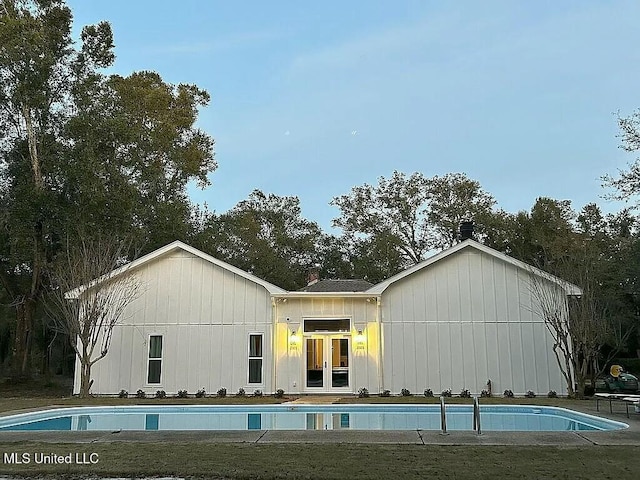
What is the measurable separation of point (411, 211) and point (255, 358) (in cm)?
2219

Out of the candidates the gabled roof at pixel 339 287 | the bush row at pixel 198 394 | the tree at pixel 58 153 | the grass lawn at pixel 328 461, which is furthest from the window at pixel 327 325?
the grass lawn at pixel 328 461

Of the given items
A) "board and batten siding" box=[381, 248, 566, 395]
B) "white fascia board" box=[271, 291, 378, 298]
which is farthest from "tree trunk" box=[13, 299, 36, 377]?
"board and batten siding" box=[381, 248, 566, 395]

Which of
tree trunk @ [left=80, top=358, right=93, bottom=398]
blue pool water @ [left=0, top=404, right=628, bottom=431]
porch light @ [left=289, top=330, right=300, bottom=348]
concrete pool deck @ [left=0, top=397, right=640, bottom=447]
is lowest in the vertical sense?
blue pool water @ [left=0, top=404, right=628, bottom=431]

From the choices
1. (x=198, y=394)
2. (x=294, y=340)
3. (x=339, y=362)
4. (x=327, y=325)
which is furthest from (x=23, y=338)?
(x=339, y=362)

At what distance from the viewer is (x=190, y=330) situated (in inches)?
746

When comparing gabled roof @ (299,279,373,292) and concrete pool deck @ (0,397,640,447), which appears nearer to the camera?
concrete pool deck @ (0,397,640,447)

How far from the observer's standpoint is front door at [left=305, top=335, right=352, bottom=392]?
60.8 ft

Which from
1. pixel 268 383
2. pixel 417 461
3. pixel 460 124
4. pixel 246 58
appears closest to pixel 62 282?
pixel 268 383

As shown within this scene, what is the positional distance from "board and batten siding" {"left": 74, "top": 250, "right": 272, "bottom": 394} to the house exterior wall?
1.45ft

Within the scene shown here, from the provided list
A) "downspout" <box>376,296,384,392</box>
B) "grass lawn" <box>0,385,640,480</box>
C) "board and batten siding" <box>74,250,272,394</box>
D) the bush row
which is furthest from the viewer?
"board and batten siding" <box>74,250,272,394</box>

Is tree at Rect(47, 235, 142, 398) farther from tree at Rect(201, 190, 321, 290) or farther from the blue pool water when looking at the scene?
tree at Rect(201, 190, 321, 290)

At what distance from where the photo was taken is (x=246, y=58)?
71.8ft

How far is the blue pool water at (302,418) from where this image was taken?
11703 millimetres

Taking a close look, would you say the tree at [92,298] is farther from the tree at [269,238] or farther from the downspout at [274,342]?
the tree at [269,238]
